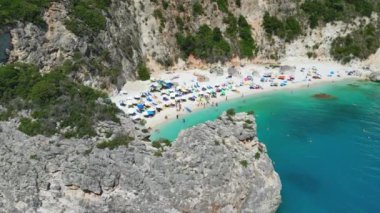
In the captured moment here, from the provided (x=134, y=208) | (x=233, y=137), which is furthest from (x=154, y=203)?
(x=233, y=137)

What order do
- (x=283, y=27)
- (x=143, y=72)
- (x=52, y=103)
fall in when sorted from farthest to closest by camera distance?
(x=283, y=27) < (x=143, y=72) < (x=52, y=103)

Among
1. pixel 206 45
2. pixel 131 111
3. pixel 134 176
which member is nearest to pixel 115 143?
pixel 134 176

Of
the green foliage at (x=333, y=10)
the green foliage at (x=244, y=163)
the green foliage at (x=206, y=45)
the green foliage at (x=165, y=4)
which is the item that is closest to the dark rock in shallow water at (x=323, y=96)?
the green foliage at (x=206, y=45)

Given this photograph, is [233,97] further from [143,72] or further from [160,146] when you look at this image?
[160,146]

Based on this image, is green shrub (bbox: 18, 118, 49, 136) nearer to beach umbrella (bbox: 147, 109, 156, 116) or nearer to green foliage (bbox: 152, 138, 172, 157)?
green foliage (bbox: 152, 138, 172, 157)

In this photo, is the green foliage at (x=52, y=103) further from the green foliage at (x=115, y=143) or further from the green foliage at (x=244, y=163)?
the green foliage at (x=244, y=163)

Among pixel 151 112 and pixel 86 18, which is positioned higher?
pixel 86 18
